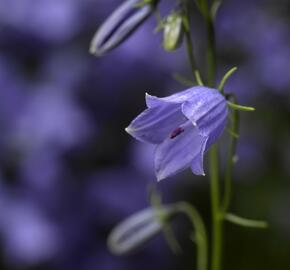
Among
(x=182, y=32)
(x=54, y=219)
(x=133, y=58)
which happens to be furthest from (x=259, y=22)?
(x=182, y=32)

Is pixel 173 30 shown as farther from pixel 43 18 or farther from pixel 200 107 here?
pixel 43 18

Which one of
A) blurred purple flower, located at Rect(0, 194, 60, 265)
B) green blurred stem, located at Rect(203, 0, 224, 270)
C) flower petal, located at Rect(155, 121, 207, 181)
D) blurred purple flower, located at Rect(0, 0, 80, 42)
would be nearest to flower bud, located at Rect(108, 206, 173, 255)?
green blurred stem, located at Rect(203, 0, 224, 270)

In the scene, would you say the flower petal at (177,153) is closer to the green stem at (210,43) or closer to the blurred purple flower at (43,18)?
the green stem at (210,43)

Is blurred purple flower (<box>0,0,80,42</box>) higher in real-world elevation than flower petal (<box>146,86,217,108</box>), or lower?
higher

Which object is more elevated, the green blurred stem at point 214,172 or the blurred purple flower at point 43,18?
the blurred purple flower at point 43,18

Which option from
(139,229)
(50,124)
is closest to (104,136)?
(50,124)

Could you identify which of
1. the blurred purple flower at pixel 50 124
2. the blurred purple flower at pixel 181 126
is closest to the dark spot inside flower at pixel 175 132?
the blurred purple flower at pixel 181 126

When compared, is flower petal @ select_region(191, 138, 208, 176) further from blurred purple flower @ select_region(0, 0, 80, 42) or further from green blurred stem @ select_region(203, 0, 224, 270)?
blurred purple flower @ select_region(0, 0, 80, 42)
